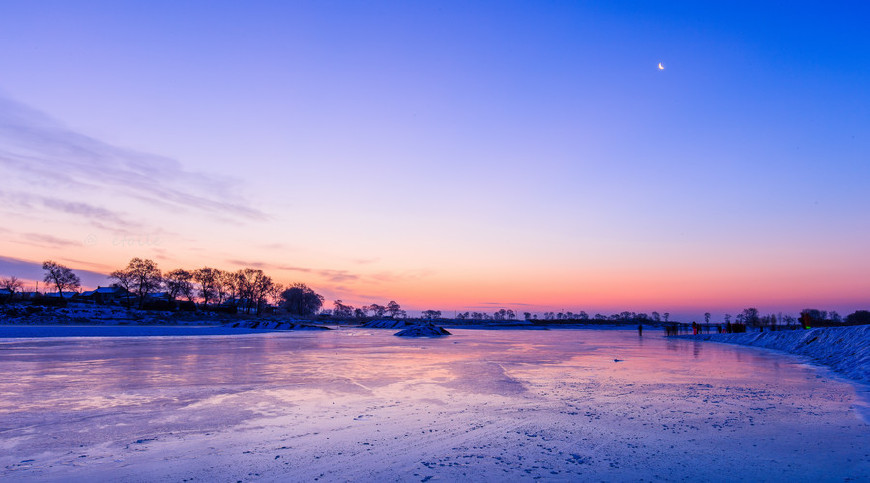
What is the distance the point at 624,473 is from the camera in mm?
5188

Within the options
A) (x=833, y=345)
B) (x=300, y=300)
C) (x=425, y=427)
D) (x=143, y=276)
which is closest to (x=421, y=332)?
(x=833, y=345)

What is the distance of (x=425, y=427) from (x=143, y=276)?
10146cm

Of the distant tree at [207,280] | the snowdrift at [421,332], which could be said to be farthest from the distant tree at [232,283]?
the snowdrift at [421,332]

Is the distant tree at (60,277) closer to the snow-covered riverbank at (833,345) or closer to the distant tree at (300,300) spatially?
the distant tree at (300,300)

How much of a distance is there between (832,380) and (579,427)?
10619mm

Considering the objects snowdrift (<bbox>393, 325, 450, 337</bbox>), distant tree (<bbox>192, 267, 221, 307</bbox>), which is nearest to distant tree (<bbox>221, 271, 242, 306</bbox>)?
distant tree (<bbox>192, 267, 221, 307</bbox>)

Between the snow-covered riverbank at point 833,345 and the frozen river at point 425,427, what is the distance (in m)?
2.85

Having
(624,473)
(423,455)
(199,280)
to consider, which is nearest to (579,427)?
(624,473)

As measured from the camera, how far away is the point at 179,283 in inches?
4001

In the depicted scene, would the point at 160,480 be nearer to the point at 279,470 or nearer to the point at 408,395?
the point at 279,470

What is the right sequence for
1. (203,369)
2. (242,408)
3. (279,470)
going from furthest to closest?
(203,369) → (242,408) → (279,470)

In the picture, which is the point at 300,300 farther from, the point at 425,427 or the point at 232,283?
the point at 425,427

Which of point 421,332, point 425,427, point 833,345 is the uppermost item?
point 833,345

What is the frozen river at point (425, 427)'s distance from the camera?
17.5 ft
